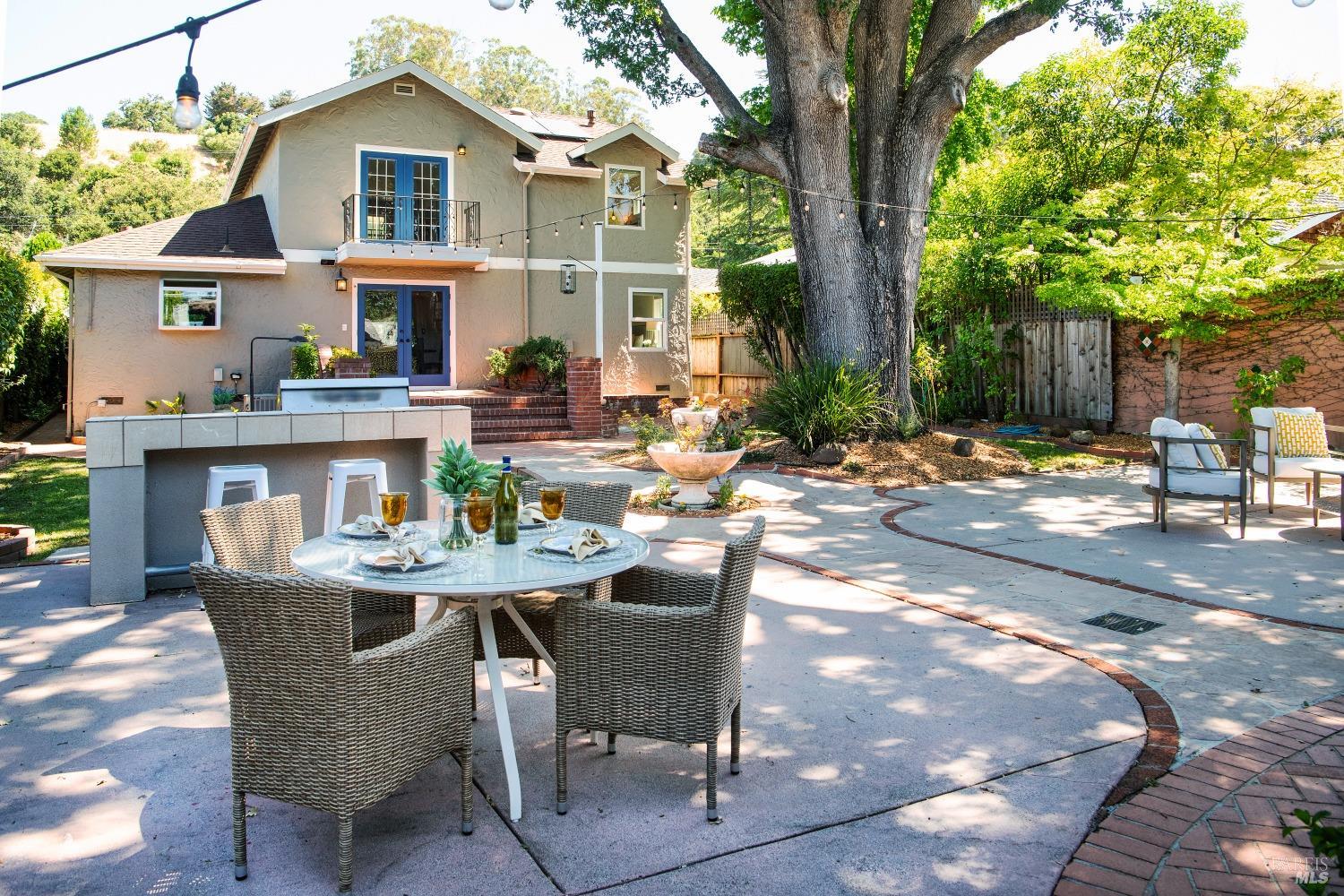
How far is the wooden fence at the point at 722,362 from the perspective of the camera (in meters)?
21.5

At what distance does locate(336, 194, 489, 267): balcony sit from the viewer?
16531 millimetres

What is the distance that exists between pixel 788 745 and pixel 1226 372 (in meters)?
12.6

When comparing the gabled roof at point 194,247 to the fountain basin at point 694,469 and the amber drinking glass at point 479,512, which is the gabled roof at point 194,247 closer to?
the fountain basin at point 694,469

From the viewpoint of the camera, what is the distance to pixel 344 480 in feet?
20.7

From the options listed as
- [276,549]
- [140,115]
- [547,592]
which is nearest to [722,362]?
[547,592]

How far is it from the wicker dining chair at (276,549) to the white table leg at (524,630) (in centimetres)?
52

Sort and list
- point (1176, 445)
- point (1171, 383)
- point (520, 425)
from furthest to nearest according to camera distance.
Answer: point (520, 425) < point (1171, 383) < point (1176, 445)

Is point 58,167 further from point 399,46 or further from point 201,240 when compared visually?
point 201,240

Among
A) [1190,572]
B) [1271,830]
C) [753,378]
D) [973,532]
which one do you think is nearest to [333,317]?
[753,378]

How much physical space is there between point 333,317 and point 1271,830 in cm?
1661

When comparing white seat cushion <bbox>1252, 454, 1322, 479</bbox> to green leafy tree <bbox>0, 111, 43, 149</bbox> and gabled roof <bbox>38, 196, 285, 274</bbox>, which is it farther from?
green leafy tree <bbox>0, 111, 43, 149</bbox>

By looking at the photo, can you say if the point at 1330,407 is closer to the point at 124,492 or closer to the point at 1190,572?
the point at 1190,572

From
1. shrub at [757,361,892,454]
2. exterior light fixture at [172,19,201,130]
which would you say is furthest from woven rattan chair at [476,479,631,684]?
shrub at [757,361,892,454]

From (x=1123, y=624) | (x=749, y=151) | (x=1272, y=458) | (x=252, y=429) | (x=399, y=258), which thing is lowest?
(x=1123, y=624)
